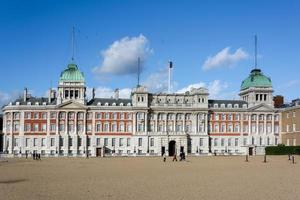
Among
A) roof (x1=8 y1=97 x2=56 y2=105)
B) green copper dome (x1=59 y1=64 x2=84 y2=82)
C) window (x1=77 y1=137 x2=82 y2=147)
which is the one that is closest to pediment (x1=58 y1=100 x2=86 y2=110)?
roof (x1=8 y1=97 x2=56 y2=105)

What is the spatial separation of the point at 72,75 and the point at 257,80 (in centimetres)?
4683

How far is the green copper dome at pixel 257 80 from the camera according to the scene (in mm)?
128238

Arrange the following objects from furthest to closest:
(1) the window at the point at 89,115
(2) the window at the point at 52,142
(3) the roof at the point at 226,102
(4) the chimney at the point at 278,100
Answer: (4) the chimney at the point at 278,100 < (3) the roof at the point at 226,102 < (1) the window at the point at 89,115 < (2) the window at the point at 52,142

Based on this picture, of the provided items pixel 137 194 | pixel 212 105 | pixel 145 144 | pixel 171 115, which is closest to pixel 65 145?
pixel 145 144

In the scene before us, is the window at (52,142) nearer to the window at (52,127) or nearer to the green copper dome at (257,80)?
the window at (52,127)

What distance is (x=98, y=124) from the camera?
4702 inches

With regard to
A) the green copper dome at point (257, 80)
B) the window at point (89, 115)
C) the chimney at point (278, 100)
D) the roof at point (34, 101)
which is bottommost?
the window at point (89, 115)

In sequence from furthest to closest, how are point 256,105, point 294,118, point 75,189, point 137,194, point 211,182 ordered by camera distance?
point 256,105 < point 294,118 < point 211,182 < point 75,189 < point 137,194

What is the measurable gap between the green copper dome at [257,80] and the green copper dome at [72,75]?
43.0 m

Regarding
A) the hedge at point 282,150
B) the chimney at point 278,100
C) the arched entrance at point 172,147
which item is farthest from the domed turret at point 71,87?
the chimney at point 278,100

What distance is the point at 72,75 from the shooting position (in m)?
121

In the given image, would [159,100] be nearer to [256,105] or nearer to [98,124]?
[98,124]

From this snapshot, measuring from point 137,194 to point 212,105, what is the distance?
99.4 meters

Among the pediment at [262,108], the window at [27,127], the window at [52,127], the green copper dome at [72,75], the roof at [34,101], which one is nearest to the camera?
the window at [27,127]
